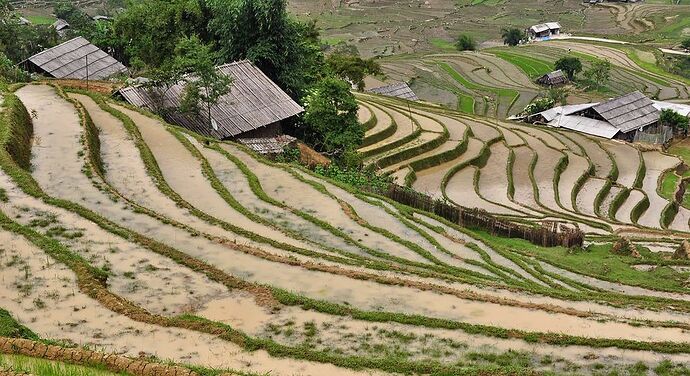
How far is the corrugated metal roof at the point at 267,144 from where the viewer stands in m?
27.7

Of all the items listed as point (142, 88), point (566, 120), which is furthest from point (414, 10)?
point (142, 88)

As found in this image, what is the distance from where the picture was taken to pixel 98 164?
20.5m

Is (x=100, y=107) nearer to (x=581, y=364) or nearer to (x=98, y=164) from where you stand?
(x=98, y=164)

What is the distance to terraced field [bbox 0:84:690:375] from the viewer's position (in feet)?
36.5

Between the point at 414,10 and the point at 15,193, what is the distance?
112772mm

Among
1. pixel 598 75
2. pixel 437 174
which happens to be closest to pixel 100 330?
pixel 437 174

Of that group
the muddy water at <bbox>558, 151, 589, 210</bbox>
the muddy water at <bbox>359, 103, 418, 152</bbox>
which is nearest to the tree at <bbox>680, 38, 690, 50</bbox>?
the muddy water at <bbox>558, 151, 589, 210</bbox>

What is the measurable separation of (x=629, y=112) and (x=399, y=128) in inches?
880

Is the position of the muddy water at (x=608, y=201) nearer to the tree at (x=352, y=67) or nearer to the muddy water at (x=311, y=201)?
the muddy water at (x=311, y=201)

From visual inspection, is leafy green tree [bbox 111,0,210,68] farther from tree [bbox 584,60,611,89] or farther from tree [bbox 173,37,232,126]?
tree [bbox 584,60,611,89]

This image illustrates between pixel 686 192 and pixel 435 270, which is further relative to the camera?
pixel 686 192

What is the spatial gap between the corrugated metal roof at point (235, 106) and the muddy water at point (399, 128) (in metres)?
6.89

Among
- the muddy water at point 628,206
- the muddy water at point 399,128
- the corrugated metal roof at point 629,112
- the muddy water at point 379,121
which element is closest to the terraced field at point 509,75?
the corrugated metal roof at point 629,112

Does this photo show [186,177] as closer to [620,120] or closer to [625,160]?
[625,160]
